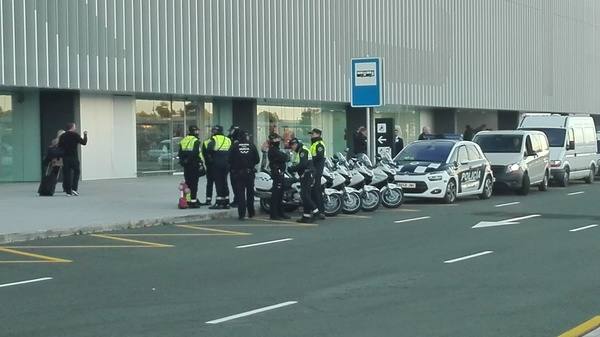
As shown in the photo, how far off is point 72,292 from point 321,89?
84.8ft

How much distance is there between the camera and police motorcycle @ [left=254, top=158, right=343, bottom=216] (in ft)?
58.7

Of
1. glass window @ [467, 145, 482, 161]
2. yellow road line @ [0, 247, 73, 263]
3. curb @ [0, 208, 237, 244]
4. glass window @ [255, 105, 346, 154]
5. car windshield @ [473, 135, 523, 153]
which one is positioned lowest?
yellow road line @ [0, 247, 73, 263]

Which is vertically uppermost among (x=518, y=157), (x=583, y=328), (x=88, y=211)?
(x=518, y=157)

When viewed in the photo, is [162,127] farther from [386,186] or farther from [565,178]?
[565,178]

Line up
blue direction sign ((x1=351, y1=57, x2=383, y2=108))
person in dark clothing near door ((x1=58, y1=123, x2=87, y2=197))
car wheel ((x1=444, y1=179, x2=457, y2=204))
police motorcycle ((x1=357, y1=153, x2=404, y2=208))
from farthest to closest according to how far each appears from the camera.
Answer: car wheel ((x1=444, y1=179, x2=457, y2=204)), blue direction sign ((x1=351, y1=57, x2=383, y2=108)), person in dark clothing near door ((x1=58, y1=123, x2=87, y2=197)), police motorcycle ((x1=357, y1=153, x2=404, y2=208))

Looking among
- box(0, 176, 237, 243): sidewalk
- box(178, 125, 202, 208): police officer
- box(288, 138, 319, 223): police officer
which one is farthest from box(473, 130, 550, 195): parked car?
box(178, 125, 202, 208): police officer

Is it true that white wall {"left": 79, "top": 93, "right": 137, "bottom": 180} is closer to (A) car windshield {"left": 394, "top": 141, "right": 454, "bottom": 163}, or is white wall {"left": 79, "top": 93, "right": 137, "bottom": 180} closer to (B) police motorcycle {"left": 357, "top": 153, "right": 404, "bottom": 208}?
(A) car windshield {"left": 394, "top": 141, "right": 454, "bottom": 163}

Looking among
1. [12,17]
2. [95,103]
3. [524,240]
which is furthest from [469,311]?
[95,103]

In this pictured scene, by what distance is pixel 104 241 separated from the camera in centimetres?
1434

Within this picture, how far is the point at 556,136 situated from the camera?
2823 cm

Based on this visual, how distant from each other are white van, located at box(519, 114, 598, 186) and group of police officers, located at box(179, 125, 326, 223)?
1275 cm

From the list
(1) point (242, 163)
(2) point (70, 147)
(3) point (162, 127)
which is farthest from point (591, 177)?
(2) point (70, 147)

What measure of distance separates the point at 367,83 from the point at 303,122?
55.3ft

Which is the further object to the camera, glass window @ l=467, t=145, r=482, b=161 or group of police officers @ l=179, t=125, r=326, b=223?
glass window @ l=467, t=145, r=482, b=161
